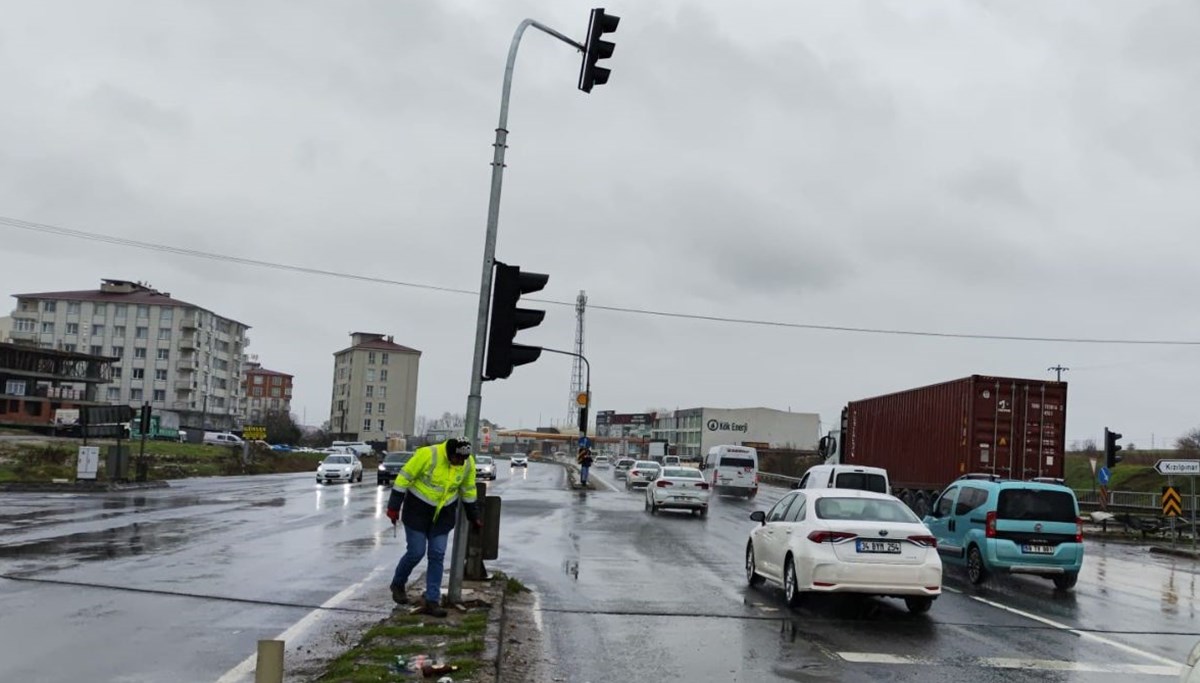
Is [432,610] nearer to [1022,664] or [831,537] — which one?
[831,537]

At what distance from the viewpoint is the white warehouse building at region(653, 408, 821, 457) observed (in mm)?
138750

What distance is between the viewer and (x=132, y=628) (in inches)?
352

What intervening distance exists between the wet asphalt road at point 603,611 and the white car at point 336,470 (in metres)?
24.2

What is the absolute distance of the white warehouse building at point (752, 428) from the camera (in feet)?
455

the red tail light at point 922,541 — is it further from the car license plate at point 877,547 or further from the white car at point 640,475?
the white car at point 640,475

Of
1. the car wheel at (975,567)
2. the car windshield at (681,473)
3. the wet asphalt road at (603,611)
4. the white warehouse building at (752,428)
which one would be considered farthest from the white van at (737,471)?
the white warehouse building at (752,428)

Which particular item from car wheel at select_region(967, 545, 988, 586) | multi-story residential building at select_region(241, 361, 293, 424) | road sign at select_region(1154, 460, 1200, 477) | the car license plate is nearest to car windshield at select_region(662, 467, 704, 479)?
road sign at select_region(1154, 460, 1200, 477)

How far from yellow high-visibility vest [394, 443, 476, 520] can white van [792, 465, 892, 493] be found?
16.1 m

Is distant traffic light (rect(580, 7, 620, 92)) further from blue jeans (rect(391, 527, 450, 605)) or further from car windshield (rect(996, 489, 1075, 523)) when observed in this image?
car windshield (rect(996, 489, 1075, 523))

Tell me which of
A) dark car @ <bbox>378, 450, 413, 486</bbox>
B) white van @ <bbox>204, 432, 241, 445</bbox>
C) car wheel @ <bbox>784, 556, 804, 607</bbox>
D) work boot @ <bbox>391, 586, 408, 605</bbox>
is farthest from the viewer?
white van @ <bbox>204, 432, 241, 445</bbox>

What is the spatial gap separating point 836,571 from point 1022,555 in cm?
519

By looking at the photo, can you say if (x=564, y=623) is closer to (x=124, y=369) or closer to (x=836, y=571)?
(x=836, y=571)

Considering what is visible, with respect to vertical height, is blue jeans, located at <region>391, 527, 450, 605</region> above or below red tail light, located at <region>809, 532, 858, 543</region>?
below

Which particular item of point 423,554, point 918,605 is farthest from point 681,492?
point 423,554
